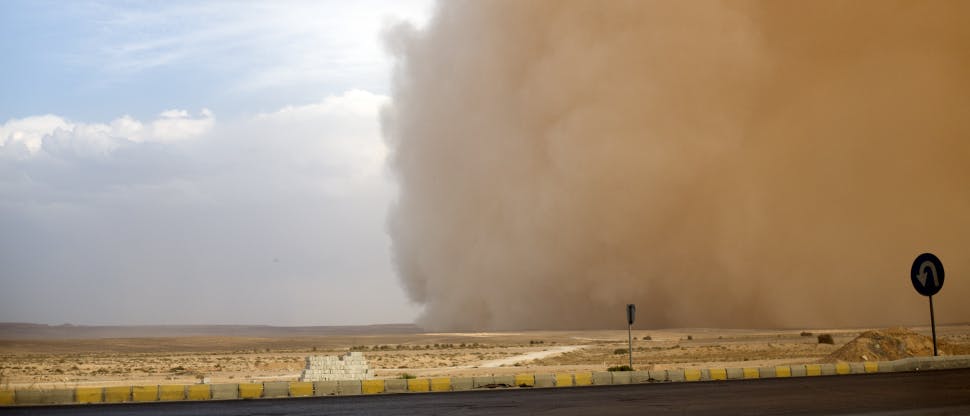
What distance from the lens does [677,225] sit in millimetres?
50531

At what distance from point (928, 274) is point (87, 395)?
11.1 metres

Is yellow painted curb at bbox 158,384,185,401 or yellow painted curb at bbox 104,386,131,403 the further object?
yellow painted curb at bbox 158,384,185,401

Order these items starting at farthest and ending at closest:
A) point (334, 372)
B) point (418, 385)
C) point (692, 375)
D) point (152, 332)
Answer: point (152, 332), point (334, 372), point (692, 375), point (418, 385)

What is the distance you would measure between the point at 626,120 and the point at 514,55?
8808 millimetres

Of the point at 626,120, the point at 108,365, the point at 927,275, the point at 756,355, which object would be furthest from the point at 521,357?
the point at 626,120

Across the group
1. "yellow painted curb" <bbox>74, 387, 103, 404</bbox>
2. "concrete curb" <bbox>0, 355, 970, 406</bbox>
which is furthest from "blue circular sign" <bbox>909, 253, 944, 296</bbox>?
"yellow painted curb" <bbox>74, 387, 103, 404</bbox>

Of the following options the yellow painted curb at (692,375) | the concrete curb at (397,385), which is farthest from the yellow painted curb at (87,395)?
the yellow painted curb at (692,375)

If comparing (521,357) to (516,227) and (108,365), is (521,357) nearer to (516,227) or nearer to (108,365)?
(108,365)

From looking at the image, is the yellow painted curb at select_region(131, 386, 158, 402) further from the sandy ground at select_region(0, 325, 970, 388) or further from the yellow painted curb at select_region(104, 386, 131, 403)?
the sandy ground at select_region(0, 325, 970, 388)

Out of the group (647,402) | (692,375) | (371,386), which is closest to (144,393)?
(371,386)

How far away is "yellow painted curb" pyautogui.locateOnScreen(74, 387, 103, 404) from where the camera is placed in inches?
474

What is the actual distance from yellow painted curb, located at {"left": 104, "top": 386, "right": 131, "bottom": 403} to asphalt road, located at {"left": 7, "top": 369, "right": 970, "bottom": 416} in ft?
3.40

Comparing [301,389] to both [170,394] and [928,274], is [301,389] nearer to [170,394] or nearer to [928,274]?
[170,394]

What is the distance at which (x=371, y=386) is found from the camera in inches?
505
